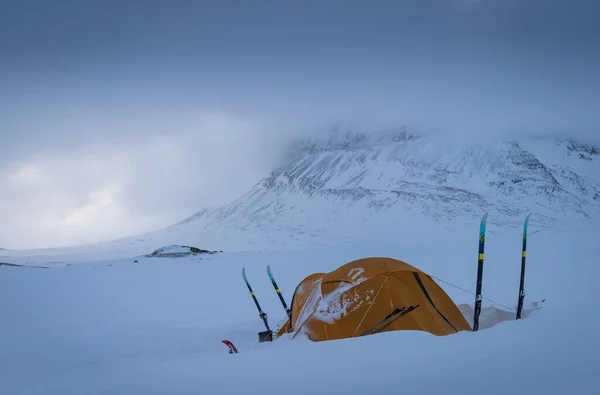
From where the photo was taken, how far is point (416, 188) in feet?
201

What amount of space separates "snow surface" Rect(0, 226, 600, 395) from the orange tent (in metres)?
0.69

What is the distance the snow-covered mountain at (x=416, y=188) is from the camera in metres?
54.6

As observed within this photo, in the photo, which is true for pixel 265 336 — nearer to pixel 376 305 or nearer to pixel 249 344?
pixel 249 344

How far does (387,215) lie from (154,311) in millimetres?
46466

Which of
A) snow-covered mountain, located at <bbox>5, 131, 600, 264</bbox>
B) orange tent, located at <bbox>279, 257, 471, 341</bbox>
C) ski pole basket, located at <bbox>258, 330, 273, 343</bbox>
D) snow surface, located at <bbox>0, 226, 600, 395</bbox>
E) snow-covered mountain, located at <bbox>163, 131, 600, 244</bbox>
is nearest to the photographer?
snow surface, located at <bbox>0, 226, 600, 395</bbox>

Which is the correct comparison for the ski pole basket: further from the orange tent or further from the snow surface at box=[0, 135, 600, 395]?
the orange tent

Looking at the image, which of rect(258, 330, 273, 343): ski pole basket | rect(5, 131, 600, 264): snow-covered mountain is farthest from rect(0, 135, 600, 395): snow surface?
rect(5, 131, 600, 264): snow-covered mountain

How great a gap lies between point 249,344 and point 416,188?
185ft

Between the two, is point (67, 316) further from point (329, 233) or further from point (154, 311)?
point (329, 233)

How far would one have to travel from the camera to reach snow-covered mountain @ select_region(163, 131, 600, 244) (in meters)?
54.6

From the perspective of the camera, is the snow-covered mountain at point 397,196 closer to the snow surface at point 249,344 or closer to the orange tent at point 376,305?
the snow surface at point 249,344

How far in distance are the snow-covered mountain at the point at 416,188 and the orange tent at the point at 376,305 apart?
43.1 metres

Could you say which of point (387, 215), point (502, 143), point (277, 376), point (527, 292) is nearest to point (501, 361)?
point (277, 376)

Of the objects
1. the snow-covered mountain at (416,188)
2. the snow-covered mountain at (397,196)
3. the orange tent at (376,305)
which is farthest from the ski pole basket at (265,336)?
the snow-covered mountain at (416,188)
